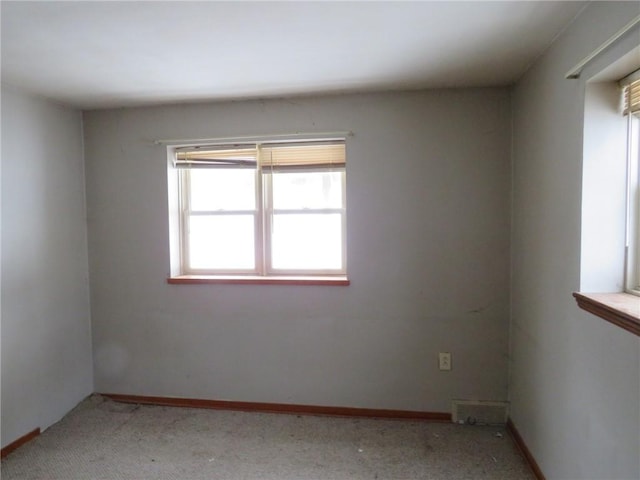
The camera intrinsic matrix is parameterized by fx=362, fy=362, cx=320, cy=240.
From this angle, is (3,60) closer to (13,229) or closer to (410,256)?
(13,229)

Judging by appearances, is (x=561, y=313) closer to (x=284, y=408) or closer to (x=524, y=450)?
(x=524, y=450)

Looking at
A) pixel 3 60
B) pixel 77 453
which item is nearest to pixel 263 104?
pixel 3 60

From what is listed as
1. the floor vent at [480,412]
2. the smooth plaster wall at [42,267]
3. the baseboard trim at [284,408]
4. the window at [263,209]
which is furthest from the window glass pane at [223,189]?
the floor vent at [480,412]

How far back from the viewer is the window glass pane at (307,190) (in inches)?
101

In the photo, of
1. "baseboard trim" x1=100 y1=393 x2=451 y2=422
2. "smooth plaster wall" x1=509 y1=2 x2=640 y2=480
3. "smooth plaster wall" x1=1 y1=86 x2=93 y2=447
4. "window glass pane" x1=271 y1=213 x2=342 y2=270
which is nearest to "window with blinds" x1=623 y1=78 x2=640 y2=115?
"smooth plaster wall" x1=509 y1=2 x2=640 y2=480

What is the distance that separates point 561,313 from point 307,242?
5.15ft

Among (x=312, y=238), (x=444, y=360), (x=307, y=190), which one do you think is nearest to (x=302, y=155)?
(x=307, y=190)

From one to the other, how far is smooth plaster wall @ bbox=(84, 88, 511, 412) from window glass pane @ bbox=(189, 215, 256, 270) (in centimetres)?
21

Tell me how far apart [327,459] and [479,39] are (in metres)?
2.31

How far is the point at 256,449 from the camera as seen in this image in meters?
2.15

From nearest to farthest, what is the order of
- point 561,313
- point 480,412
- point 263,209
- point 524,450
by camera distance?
point 561,313
point 524,450
point 480,412
point 263,209

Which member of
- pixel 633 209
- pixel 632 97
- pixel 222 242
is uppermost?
pixel 632 97

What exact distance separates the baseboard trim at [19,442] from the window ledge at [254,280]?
1210 millimetres

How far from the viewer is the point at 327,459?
6.73 ft
